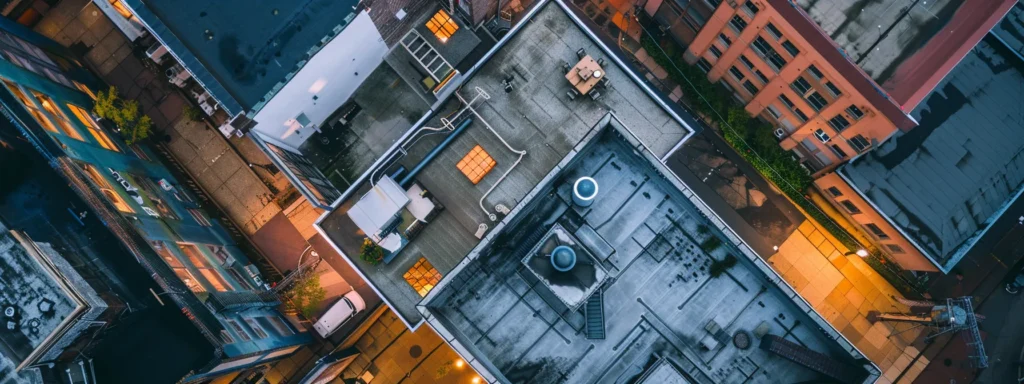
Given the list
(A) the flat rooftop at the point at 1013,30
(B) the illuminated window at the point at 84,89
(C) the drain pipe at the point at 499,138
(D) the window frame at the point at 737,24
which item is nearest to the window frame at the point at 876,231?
(A) the flat rooftop at the point at 1013,30

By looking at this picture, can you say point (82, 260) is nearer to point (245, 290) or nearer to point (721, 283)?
point (245, 290)

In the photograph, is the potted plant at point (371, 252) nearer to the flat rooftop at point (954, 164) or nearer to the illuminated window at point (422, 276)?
the illuminated window at point (422, 276)

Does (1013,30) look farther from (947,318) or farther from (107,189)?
(107,189)

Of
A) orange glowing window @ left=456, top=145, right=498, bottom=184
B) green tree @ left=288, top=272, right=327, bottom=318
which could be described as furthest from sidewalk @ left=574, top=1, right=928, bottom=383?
green tree @ left=288, top=272, right=327, bottom=318

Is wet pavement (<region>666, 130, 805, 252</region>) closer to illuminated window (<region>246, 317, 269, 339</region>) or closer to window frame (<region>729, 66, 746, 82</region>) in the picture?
window frame (<region>729, 66, 746, 82</region>)

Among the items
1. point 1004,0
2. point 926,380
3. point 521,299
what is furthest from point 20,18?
point 926,380

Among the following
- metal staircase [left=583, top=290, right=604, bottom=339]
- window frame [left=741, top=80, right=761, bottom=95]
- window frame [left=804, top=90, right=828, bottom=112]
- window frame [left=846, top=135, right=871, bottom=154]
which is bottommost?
metal staircase [left=583, top=290, right=604, bottom=339]
